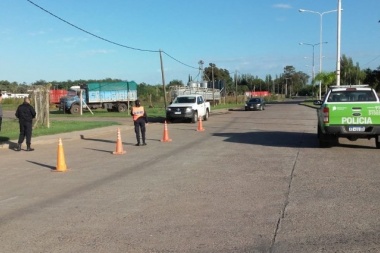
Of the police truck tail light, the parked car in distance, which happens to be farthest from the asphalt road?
the parked car in distance

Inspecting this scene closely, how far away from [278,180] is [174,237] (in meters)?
4.10

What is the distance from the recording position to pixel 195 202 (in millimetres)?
7484

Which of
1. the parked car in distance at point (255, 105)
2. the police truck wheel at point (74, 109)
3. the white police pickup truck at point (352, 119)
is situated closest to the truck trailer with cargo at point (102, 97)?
the police truck wheel at point (74, 109)

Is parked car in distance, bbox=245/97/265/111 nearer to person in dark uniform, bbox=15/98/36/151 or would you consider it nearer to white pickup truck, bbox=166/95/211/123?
white pickup truck, bbox=166/95/211/123

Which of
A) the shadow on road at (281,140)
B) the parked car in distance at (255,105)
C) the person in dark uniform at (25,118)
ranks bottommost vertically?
the shadow on road at (281,140)

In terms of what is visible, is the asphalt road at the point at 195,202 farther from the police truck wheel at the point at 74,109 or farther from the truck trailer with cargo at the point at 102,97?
the truck trailer with cargo at the point at 102,97

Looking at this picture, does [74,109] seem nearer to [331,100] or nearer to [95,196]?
[331,100]

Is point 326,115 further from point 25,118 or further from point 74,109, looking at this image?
point 74,109

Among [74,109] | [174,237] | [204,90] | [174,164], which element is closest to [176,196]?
[174,237]

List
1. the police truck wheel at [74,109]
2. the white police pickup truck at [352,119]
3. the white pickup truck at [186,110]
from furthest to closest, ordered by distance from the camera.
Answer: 1. the police truck wheel at [74,109]
2. the white pickup truck at [186,110]
3. the white police pickup truck at [352,119]

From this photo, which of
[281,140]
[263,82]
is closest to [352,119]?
[281,140]

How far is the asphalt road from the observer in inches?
216

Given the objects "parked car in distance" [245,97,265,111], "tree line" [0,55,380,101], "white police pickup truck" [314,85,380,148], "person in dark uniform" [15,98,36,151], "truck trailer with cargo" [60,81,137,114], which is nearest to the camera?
"white police pickup truck" [314,85,380,148]

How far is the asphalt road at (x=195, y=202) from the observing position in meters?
5.49
